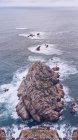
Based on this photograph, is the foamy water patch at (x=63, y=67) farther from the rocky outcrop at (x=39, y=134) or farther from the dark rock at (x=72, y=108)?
the rocky outcrop at (x=39, y=134)

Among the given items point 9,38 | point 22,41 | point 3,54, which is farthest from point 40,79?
point 9,38

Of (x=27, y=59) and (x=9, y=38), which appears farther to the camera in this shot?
(x=9, y=38)

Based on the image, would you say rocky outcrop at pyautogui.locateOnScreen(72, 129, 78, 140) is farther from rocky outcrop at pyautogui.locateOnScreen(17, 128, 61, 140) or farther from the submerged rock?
the submerged rock

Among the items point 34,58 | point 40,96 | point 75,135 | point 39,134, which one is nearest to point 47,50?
point 34,58

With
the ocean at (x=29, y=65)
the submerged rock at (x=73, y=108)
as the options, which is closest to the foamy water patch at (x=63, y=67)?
the ocean at (x=29, y=65)

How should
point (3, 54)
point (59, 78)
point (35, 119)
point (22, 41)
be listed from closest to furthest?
point (35, 119) < point (59, 78) < point (3, 54) < point (22, 41)

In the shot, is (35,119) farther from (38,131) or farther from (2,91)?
(2,91)

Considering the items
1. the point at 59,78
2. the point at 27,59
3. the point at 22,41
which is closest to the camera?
the point at 59,78

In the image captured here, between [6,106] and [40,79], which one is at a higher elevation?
[40,79]
